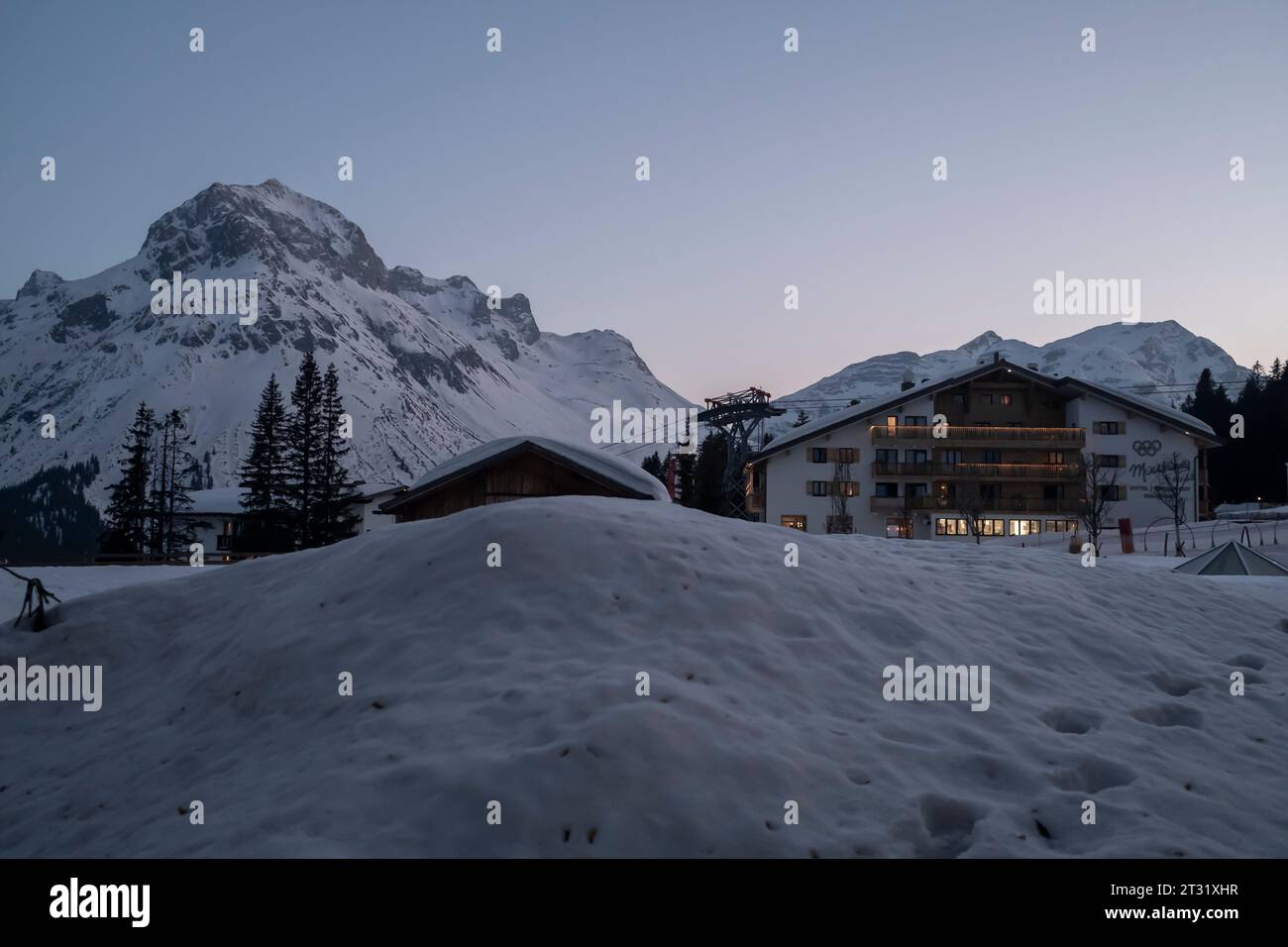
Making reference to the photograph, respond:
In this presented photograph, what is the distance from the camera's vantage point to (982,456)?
186 feet

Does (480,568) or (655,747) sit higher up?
(480,568)

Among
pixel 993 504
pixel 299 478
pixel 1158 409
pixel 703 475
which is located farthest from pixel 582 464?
pixel 703 475

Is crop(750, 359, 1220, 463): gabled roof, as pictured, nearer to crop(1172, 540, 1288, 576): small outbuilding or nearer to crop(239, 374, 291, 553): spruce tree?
crop(239, 374, 291, 553): spruce tree

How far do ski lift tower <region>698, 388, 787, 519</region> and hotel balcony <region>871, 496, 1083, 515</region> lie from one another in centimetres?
1094

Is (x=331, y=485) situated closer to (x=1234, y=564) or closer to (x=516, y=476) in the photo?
(x=516, y=476)

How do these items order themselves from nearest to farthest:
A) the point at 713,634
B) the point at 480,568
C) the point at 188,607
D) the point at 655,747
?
the point at 655,747
the point at 713,634
the point at 480,568
the point at 188,607

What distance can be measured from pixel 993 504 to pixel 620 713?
2167 inches

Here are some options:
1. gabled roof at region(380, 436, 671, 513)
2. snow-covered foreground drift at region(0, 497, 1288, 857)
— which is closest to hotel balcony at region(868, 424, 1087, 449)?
gabled roof at region(380, 436, 671, 513)

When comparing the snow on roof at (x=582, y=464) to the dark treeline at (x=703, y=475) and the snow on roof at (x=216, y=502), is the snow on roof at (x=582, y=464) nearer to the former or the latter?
the dark treeline at (x=703, y=475)

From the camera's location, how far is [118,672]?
8500 millimetres

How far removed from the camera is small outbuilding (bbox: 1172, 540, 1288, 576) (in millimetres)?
18719
